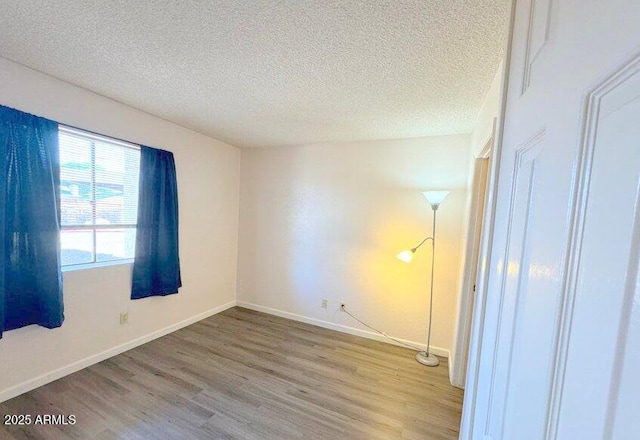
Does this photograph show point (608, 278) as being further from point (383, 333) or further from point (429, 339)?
point (383, 333)

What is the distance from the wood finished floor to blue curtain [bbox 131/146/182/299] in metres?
0.63

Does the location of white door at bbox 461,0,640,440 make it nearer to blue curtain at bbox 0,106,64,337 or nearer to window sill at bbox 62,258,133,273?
blue curtain at bbox 0,106,64,337

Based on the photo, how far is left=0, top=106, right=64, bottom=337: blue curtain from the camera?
5.76ft

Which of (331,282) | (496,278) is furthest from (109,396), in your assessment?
(496,278)

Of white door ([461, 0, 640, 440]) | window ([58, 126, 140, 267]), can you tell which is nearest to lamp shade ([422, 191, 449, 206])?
white door ([461, 0, 640, 440])

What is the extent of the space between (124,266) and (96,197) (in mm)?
687

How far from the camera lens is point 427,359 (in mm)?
2666

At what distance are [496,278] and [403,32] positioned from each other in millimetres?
1268

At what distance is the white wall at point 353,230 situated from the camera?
2779mm

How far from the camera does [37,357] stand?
1.99 meters

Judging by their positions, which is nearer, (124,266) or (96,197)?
(96,197)

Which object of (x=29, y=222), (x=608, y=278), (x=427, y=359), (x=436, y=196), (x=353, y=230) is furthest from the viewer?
(x=353, y=230)

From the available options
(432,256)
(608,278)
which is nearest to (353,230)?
(432,256)

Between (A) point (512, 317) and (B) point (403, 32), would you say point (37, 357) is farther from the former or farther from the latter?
(B) point (403, 32)
